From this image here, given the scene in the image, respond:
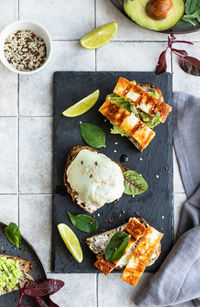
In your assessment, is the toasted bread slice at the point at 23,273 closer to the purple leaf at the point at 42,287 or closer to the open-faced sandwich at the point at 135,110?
the purple leaf at the point at 42,287

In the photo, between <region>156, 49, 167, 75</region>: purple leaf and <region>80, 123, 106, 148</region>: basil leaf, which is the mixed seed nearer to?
<region>80, 123, 106, 148</region>: basil leaf

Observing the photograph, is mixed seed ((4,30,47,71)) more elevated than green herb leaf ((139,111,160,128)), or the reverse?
mixed seed ((4,30,47,71))

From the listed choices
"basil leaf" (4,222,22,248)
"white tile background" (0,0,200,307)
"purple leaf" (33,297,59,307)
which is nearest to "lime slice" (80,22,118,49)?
"white tile background" (0,0,200,307)

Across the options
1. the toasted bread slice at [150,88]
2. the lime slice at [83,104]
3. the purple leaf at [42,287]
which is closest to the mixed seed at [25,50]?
the lime slice at [83,104]

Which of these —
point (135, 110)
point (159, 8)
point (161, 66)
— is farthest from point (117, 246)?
point (159, 8)

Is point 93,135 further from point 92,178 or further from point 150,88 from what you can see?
point 150,88

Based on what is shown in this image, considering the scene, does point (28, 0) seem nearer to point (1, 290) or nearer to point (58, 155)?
point (58, 155)

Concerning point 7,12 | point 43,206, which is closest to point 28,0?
point 7,12
